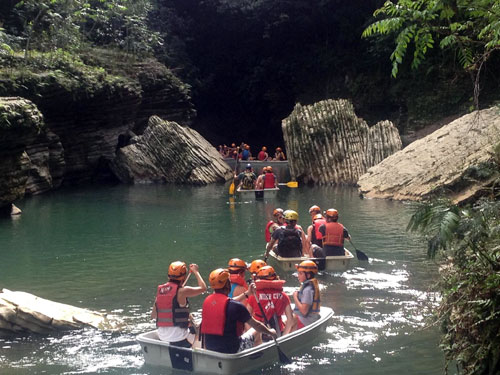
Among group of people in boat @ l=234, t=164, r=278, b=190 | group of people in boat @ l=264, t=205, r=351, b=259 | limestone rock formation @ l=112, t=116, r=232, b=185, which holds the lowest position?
group of people in boat @ l=264, t=205, r=351, b=259

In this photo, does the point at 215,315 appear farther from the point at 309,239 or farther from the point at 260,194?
the point at 260,194

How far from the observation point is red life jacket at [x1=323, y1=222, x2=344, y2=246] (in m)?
13.7

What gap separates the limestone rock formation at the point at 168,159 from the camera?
3200 centimetres

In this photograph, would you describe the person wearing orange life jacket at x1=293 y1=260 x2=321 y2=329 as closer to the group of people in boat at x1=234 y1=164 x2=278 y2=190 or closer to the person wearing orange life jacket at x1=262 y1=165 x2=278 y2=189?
the group of people in boat at x1=234 y1=164 x2=278 y2=190

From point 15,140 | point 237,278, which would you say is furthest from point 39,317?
point 15,140

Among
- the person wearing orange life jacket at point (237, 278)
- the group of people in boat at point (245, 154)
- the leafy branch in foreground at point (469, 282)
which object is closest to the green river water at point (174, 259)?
the person wearing orange life jacket at point (237, 278)

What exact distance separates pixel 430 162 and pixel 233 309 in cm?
1561

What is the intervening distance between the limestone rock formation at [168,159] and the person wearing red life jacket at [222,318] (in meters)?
23.3

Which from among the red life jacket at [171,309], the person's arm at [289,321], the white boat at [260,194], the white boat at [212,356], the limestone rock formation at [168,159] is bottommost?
the white boat at [212,356]

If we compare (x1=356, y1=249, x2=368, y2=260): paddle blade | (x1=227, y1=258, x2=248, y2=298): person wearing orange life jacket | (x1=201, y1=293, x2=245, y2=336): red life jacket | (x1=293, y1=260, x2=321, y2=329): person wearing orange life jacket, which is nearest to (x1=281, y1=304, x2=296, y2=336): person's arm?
(x1=293, y1=260, x2=321, y2=329): person wearing orange life jacket

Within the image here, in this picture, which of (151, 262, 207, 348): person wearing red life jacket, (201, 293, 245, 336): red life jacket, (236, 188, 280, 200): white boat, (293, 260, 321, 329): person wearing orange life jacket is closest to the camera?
(201, 293, 245, 336): red life jacket

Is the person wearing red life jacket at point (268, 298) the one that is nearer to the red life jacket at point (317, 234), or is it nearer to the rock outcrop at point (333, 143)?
the red life jacket at point (317, 234)

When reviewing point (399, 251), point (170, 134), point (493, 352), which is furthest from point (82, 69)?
point (493, 352)

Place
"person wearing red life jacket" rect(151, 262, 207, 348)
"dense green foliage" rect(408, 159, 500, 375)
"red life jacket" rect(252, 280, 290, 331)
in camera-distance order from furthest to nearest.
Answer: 1. "red life jacket" rect(252, 280, 290, 331)
2. "person wearing red life jacket" rect(151, 262, 207, 348)
3. "dense green foliage" rect(408, 159, 500, 375)
